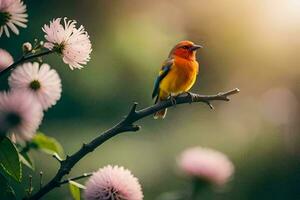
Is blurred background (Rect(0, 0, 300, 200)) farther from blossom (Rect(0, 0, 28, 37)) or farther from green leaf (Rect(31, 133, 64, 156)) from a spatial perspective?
blossom (Rect(0, 0, 28, 37))

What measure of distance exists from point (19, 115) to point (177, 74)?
901 millimetres

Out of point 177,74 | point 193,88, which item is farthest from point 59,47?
point 193,88

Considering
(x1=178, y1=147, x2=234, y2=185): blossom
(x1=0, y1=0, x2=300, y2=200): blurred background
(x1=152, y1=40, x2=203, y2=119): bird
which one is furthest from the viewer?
(x1=0, y1=0, x2=300, y2=200): blurred background

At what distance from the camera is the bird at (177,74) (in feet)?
4.48

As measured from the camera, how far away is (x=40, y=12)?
4859 mm

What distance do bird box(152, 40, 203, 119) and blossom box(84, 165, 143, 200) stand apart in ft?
2.22

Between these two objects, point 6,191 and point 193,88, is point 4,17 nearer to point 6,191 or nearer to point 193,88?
point 6,191

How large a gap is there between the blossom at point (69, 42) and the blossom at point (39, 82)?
2 centimetres

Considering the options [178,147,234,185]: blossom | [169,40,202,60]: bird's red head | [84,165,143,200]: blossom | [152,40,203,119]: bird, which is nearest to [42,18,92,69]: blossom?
[84,165,143,200]: blossom

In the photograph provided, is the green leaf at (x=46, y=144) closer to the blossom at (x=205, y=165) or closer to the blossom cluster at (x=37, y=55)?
the blossom cluster at (x=37, y=55)

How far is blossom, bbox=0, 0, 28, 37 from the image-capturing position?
56 cm

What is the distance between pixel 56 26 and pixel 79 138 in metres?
3.34

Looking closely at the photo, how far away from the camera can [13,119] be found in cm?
50

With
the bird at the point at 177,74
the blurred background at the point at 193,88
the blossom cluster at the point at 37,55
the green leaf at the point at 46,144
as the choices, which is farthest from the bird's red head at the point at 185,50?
the blurred background at the point at 193,88
